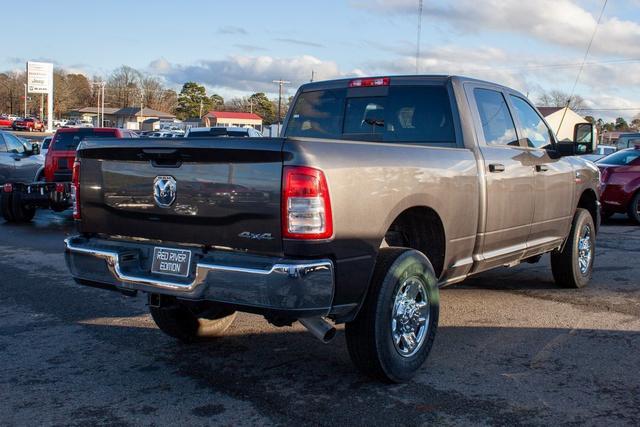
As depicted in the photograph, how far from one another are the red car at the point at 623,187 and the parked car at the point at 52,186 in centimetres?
961

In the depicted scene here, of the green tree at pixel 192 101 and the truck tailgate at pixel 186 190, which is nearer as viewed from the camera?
the truck tailgate at pixel 186 190

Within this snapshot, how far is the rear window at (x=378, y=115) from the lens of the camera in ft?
18.5

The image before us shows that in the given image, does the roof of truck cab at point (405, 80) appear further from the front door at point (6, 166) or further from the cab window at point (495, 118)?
the front door at point (6, 166)

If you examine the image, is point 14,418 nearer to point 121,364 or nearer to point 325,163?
point 121,364

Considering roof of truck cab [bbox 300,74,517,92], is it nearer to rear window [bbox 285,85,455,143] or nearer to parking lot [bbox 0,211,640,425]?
rear window [bbox 285,85,455,143]

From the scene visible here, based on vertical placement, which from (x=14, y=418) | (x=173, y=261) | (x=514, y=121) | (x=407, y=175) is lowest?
(x=14, y=418)

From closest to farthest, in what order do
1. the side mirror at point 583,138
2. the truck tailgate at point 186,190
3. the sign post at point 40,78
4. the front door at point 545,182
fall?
the truck tailgate at point 186,190
the front door at point 545,182
the side mirror at point 583,138
the sign post at point 40,78

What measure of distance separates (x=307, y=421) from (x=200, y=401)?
2.37 feet

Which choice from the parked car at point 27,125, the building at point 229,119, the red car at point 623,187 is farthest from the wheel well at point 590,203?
the building at point 229,119

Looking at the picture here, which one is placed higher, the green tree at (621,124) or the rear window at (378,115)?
the green tree at (621,124)

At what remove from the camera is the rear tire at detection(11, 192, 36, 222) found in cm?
1334

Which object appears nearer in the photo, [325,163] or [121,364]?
[325,163]

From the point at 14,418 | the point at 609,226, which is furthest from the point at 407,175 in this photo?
the point at 609,226

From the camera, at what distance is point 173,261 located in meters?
4.16
